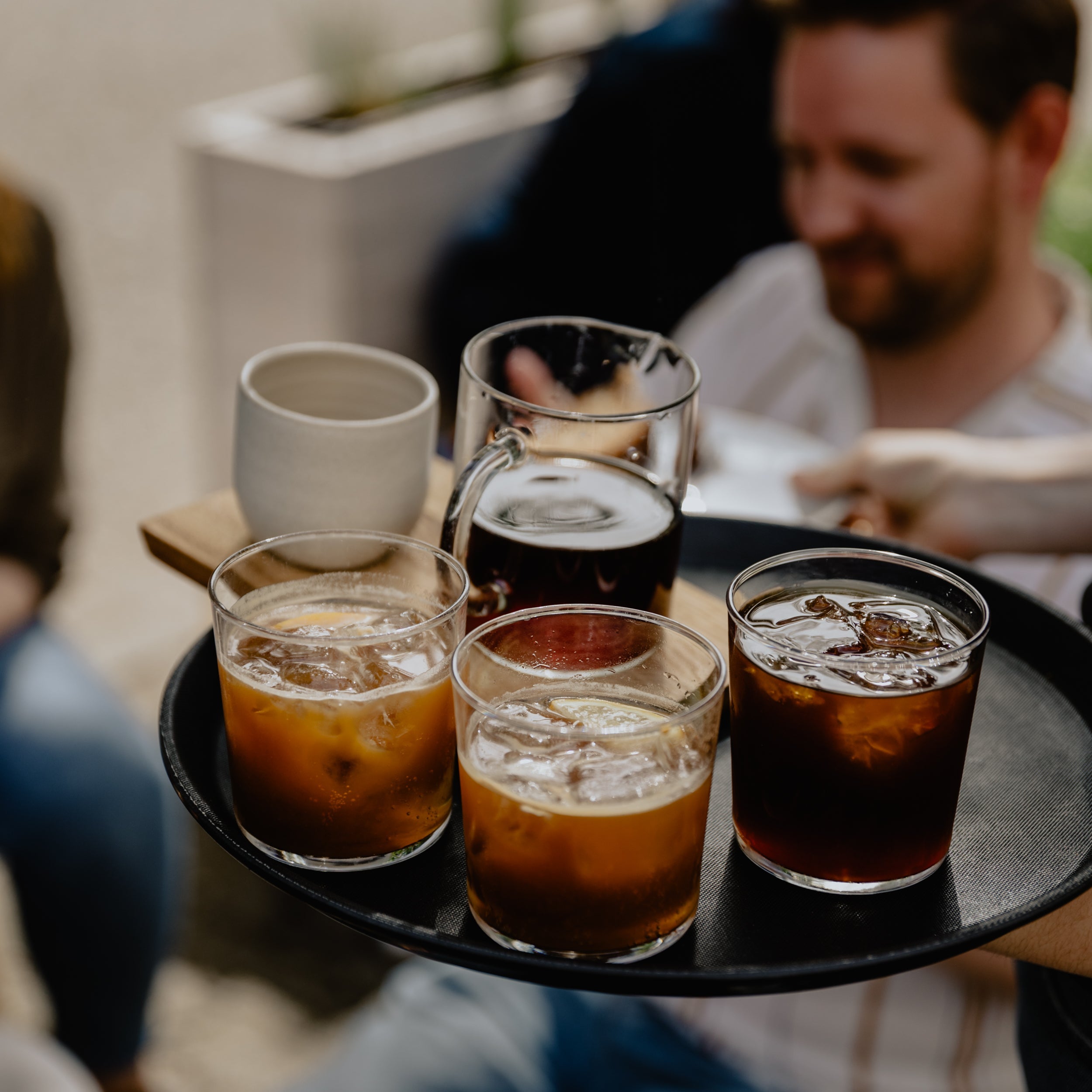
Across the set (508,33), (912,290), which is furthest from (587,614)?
(508,33)

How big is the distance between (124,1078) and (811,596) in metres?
1.45

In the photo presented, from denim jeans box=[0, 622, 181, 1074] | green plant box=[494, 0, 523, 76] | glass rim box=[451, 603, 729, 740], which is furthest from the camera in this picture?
green plant box=[494, 0, 523, 76]

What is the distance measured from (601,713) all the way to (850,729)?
13 cm

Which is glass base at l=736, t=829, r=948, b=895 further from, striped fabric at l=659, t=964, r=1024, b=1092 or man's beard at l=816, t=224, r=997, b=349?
man's beard at l=816, t=224, r=997, b=349

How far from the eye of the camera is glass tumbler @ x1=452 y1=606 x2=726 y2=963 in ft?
2.12

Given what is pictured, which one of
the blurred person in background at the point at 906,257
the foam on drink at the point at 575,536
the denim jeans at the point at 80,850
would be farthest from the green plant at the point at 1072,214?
the foam on drink at the point at 575,536

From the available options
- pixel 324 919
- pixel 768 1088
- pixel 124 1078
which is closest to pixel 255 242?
pixel 324 919

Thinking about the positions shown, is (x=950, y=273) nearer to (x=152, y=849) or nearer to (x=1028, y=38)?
(x=1028, y=38)

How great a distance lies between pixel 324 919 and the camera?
213 cm

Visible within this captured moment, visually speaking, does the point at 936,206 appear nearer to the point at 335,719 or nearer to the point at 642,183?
the point at 642,183

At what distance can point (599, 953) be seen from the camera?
2.21 ft

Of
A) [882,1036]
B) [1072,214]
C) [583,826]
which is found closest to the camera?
[583,826]

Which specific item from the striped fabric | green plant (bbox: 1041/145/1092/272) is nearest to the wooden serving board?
the striped fabric

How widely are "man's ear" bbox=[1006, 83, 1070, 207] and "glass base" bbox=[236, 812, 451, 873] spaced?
1.68 meters
